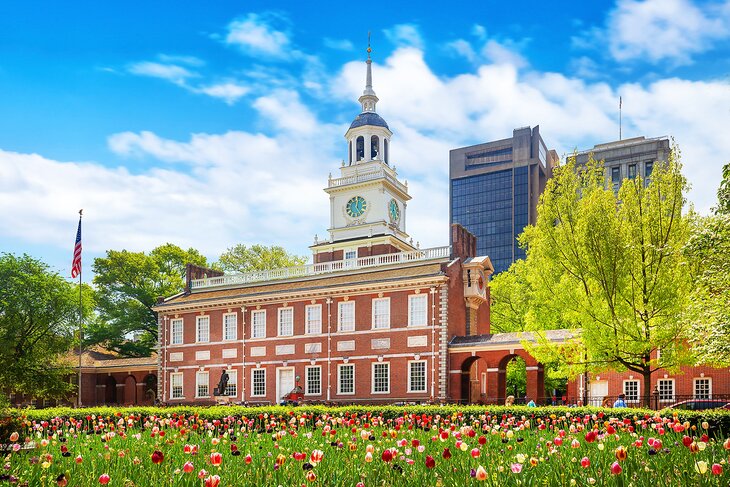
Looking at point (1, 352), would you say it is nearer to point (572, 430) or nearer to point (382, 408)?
point (382, 408)

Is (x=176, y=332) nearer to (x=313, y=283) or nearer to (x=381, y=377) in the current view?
(x=313, y=283)

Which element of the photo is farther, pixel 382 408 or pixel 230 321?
pixel 230 321

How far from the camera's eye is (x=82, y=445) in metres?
12.4

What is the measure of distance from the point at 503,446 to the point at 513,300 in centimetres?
4487

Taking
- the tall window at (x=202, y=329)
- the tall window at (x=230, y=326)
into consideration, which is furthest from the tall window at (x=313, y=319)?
the tall window at (x=202, y=329)

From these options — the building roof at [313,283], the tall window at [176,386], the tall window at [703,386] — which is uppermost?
the building roof at [313,283]

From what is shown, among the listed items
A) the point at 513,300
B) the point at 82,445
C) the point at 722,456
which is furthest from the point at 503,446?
the point at 513,300

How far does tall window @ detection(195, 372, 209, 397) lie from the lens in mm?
49844

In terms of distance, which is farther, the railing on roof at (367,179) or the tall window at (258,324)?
the railing on roof at (367,179)

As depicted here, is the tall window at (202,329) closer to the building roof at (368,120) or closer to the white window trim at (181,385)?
the white window trim at (181,385)

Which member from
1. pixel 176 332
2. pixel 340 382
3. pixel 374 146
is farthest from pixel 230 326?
pixel 374 146

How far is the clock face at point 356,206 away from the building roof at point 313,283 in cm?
1144

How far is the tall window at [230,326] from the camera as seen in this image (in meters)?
49.4

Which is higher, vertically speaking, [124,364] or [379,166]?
[379,166]
